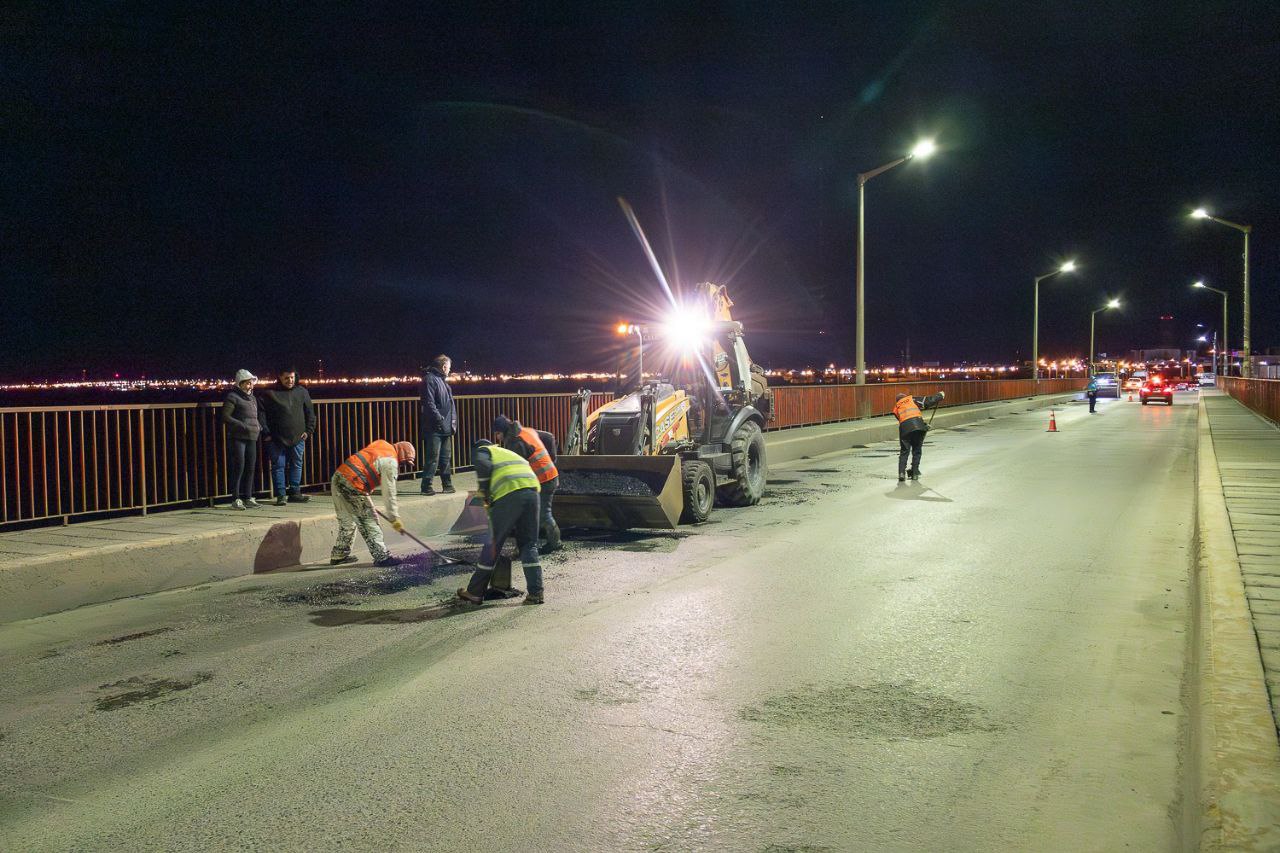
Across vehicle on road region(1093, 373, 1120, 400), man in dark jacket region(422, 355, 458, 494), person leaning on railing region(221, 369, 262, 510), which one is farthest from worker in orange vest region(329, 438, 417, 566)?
vehicle on road region(1093, 373, 1120, 400)

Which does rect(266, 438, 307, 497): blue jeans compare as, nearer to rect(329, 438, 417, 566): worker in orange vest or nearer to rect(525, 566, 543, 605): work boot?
rect(329, 438, 417, 566): worker in orange vest

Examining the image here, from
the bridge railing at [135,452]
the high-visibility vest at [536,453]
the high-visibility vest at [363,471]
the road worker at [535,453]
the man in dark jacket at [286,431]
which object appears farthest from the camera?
the man in dark jacket at [286,431]

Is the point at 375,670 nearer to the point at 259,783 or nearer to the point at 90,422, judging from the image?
the point at 259,783

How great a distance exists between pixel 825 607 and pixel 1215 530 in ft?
14.9

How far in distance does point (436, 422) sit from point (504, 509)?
514 centimetres

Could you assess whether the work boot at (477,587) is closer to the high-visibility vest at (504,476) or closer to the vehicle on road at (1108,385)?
the high-visibility vest at (504,476)

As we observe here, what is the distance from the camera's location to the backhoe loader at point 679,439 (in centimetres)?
1046

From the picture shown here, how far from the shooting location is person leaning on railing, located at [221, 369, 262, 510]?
35.5 ft

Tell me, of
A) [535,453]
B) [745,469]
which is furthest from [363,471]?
[745,469]

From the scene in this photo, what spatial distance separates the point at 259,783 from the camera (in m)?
4.09

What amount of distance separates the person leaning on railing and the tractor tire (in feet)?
19.4

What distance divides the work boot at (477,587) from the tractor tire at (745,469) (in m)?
5.86

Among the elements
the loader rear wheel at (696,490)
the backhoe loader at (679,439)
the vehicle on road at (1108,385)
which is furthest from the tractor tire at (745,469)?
the vehicle on road at (1108,385)

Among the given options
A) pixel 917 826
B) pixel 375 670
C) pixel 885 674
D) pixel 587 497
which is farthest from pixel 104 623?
pixel 917 826
